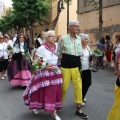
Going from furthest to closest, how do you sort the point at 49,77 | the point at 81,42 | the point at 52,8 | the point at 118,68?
1. the point at 52,8
2. the point at 81,42
3. the point at 49,77
4. the point at 118,68

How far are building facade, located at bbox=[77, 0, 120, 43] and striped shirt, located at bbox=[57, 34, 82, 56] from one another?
12279mm

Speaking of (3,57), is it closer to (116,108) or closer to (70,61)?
(70,61)

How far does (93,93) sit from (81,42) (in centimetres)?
224

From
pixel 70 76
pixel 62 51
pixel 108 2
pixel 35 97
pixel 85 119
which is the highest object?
pixel 108 2

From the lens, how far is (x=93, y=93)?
7.50 metres

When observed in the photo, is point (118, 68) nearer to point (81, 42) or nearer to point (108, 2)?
point (81, 42)

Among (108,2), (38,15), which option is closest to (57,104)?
(108,2)

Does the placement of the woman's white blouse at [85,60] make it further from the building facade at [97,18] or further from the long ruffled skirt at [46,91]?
the building facade at [97,18]

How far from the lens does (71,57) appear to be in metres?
5.20

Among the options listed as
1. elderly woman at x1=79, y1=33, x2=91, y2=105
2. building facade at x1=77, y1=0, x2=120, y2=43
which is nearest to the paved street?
elderly woman at x1=79, y1=33, x2=91, y2=105

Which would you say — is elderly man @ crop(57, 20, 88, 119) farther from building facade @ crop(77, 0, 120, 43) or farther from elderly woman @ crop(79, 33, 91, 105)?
building facade @ crop(77, 0, 120, 43)

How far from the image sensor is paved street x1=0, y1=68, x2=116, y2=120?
5422 millimetres

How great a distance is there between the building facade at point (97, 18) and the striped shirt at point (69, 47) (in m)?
12.3

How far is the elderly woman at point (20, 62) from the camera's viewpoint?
8.48 meters
